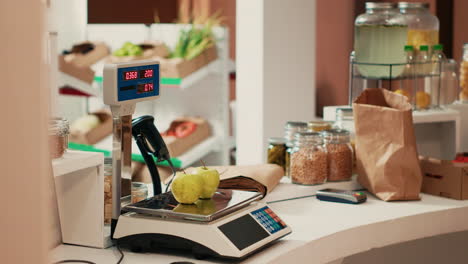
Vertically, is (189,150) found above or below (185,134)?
below

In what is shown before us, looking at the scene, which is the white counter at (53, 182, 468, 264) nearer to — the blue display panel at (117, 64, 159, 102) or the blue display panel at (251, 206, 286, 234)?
the blue display panel at (251, 206, 286, 234)

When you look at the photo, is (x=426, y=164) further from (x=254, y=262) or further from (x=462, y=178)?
(x=254, y=262)

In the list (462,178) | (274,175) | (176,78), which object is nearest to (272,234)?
(274,175)

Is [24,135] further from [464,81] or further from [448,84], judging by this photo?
[464,81]

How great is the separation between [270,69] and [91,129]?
5.26ft

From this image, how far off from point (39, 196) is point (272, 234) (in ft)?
4.26

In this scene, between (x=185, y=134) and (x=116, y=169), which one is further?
(x=185, y=134)

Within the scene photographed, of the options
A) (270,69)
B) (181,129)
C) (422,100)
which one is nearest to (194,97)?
(181,129)

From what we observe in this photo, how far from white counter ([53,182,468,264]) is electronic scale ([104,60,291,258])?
45 millimetres

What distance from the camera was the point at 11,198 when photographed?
60 centimetres

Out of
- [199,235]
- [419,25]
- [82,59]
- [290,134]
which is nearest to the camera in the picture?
[199,235]

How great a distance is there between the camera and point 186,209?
5.93ft

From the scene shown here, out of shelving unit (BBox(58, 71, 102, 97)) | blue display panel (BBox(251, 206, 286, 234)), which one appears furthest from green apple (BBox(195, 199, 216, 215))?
shelving unit (BBox(58, 71, 102, 97))

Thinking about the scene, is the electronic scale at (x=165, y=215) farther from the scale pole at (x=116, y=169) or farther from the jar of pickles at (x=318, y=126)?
the jar of pickles at (x=318, y=126)
